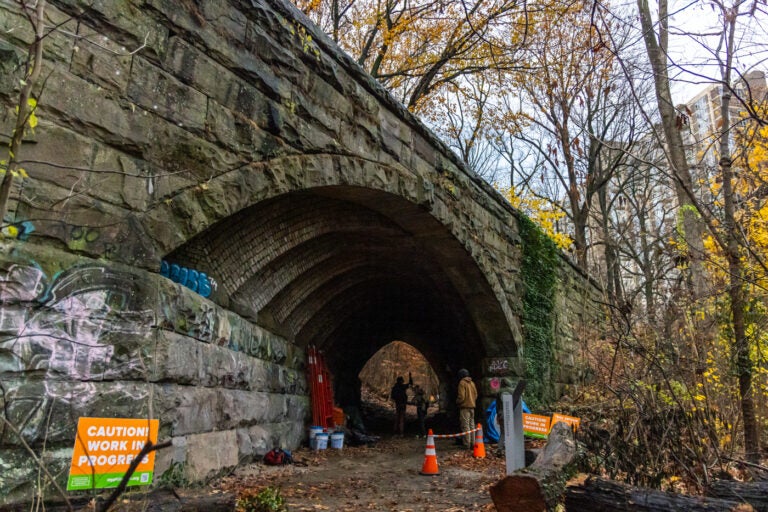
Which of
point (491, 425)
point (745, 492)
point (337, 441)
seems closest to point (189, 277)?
point (745, 492)

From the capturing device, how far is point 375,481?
703 centimetres

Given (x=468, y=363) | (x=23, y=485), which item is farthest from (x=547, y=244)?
(x=23, y=485)

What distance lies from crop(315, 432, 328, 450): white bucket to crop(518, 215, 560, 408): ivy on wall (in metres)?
3.79

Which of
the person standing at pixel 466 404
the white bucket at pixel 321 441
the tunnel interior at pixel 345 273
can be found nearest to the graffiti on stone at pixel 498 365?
the tunnel interior at pixel 345 273

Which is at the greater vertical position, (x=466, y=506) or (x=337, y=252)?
(x=337, y=252)

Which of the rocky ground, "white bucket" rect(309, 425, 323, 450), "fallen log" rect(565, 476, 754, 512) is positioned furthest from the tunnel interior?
"fallen log" rect(565, 476, 754, 512)

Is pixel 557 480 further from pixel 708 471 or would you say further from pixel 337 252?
pixel 337 252

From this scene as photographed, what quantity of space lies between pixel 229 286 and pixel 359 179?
1.97 meters

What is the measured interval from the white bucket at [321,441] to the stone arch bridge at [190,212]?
0.52 metres

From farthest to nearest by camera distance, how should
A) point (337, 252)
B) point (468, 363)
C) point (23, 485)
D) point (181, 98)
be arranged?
point (468, 363) < point (337, 252) < point (181, 98) < point (23, 485)

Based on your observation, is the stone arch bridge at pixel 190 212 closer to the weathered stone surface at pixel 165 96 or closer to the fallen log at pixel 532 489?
the weathered stone surface at pixel 165 96

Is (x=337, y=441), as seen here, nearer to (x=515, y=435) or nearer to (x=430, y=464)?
(x=430, y=464)

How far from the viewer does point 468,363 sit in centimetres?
1440

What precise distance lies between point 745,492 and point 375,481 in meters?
4.36
